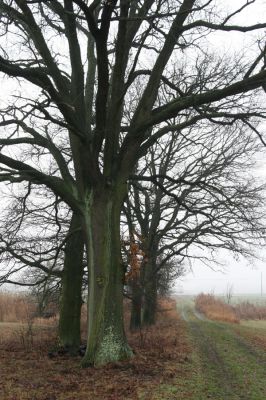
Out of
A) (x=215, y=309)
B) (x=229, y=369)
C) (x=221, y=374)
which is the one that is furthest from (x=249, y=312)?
(x=221, y=374)

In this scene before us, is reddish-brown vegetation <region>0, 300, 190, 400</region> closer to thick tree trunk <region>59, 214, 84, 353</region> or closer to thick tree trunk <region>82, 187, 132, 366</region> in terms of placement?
thick tree trunk <region>82, 187, 132, 366</region>

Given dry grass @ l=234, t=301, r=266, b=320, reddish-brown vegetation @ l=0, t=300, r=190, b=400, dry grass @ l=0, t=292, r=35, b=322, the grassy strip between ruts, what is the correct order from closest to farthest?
reddish-brown vegetation @ l=0, t=300, r=190, b=400 < the grassy strip between ruts < dry grass @ l=0, t=292, r=35, b=322 < dry grass @ l=234, t=301, r=266, b=320

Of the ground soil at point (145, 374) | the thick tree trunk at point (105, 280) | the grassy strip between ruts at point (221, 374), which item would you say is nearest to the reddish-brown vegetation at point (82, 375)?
the ground soil at point (145, 374)

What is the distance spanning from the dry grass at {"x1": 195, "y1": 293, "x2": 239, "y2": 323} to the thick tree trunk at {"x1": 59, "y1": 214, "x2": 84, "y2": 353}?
1867cm

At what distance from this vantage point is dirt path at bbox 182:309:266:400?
829 cm

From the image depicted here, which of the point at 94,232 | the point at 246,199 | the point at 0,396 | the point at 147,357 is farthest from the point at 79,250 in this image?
the point at 246,199

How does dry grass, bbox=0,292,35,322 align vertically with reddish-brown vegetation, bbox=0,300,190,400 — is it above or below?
above

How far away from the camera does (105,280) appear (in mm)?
10914

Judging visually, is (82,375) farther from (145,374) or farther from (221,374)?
(221,374)

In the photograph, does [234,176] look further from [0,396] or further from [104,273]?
[0,396]

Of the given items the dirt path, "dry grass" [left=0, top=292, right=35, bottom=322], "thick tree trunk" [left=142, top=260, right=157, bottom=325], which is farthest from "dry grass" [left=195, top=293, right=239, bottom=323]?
the dirt path

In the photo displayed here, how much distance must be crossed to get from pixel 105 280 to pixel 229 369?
3.31m

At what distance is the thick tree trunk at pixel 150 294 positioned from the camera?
21.8 meters

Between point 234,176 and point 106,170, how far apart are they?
38.0ft
